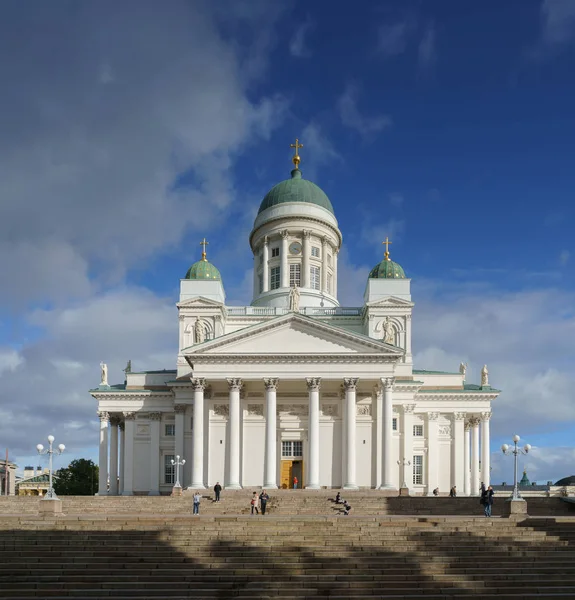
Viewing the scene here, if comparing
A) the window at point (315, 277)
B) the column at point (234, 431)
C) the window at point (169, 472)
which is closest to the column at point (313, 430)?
the column at point (234, 431)

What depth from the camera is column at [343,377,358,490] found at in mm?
52531

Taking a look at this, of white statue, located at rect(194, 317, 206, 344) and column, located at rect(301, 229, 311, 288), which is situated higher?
column, located at rect(301, 229, 311, 288)

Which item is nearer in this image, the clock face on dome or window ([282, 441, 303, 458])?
window ([282, 441, 303, 458])

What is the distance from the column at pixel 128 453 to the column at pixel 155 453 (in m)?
1.60

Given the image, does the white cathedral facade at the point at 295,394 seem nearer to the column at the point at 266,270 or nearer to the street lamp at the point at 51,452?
the column at the point at 266,270

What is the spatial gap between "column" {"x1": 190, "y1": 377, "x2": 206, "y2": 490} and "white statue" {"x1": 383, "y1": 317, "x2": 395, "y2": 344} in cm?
1354

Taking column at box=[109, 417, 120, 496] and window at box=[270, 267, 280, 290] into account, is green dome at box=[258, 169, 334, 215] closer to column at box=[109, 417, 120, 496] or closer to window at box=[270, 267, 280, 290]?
window at box=[270, 267, 280, 290]

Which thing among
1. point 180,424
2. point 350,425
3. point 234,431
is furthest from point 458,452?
point 180,424

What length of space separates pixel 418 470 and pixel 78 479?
154ft

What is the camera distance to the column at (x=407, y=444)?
59219 millimetres

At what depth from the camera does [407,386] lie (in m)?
59.3

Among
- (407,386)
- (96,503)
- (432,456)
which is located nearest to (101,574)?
(96,503)

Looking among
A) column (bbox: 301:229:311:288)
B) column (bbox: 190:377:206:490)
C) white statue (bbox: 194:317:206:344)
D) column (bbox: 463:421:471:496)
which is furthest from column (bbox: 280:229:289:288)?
column (bbox: 463:421:471:496)

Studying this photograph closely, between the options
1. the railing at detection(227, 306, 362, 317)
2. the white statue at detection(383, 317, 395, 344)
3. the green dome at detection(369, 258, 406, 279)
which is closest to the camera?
the white statue at detection(383, 317, 395, 344)
